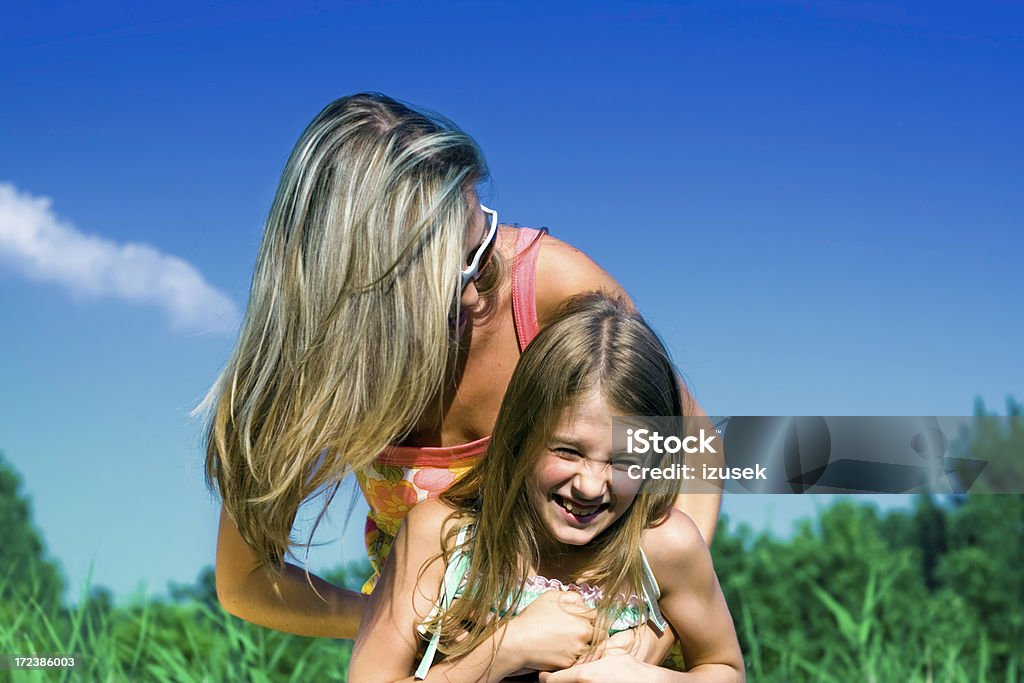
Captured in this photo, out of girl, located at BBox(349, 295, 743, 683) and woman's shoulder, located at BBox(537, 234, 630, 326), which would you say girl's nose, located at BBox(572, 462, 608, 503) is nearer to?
girl, located at BBox(349, 295, 743, 683)

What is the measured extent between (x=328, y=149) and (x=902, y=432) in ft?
4.34

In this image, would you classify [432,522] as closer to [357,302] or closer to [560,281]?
[357,302]

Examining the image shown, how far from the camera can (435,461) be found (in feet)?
7.11

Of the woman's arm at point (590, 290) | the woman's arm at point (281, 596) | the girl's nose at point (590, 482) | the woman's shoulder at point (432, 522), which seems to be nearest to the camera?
the girl's nose at point (590, 482)

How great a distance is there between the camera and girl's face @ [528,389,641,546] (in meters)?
1.78

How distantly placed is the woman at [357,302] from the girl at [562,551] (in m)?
0.18

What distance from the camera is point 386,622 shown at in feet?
6.19

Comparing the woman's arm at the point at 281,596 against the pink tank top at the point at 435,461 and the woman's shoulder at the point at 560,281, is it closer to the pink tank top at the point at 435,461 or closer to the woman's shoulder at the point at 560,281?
the pink tank top at the point at 435,461

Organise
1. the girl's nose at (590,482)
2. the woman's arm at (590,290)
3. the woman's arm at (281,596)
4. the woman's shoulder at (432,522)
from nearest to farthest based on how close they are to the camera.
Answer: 1. the girl's nose at (590,482)
2. the woman's shoulder at (432,522)
3. the woman's arm at (590,290)
4. the woman's arm at (281,596)

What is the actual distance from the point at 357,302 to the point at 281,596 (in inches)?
37.2

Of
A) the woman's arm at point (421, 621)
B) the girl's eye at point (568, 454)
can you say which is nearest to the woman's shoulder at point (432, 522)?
the woman's arm at point (421, 621)

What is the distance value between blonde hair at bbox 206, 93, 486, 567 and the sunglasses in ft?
0.19

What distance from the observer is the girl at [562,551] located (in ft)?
5.95

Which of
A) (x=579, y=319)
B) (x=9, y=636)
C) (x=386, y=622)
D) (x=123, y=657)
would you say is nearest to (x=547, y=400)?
(x=579, y=319)
